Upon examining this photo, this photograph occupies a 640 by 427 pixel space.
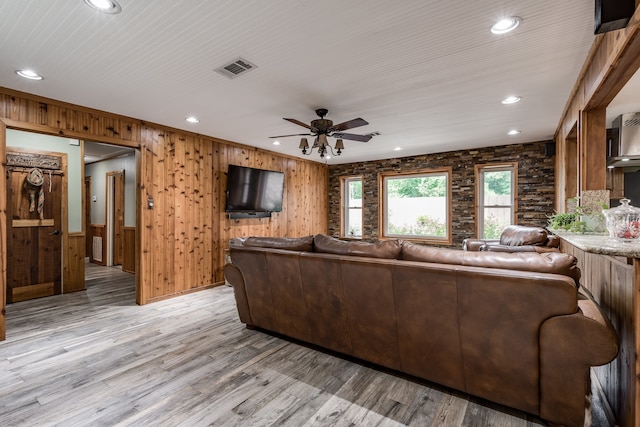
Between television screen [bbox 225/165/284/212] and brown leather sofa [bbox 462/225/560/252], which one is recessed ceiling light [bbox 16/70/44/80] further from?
brown leather sofa [bbox 462/225/560/252]

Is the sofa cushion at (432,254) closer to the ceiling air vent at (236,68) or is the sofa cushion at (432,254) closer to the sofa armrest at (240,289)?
the sofa armrest at (240,289)

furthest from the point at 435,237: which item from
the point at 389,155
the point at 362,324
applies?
the point at 362,324

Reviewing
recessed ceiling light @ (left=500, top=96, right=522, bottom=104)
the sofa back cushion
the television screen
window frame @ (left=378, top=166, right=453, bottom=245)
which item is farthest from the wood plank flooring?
window frame @ (left=378, top=166, right=453, bottom=245)

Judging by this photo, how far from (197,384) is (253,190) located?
377cm

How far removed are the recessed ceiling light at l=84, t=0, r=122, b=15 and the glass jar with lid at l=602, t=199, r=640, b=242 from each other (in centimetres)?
318

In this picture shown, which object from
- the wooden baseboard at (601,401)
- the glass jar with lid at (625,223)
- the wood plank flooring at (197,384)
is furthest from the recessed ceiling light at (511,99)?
the wood plank flooring at (197,384)

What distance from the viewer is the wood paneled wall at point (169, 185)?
130 inches

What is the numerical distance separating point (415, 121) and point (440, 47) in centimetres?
188

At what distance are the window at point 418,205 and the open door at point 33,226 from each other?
241 inches

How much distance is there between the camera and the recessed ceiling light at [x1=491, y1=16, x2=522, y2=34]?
188 cm

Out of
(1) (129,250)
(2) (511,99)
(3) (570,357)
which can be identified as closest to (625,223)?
(3) (570,357)

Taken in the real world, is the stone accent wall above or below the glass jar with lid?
above

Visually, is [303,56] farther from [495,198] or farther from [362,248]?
[495,198]

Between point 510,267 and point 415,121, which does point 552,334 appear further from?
point 415,121
